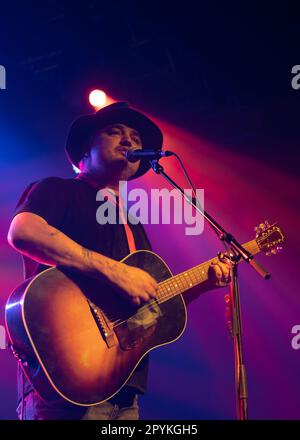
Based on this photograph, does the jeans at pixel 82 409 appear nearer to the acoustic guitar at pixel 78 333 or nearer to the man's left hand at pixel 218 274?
the acoustic guitar at pixel 78 333

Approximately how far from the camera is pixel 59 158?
452 centimetres

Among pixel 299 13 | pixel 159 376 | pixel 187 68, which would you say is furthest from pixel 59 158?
pixel 299 13

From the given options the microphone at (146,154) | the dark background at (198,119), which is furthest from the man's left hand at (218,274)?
the dark background at (198,119)

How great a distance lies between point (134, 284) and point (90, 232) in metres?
0.42

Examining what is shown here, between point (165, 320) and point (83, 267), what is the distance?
595 millimetres

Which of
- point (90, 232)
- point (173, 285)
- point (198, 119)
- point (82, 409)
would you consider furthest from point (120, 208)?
point (198, 119)

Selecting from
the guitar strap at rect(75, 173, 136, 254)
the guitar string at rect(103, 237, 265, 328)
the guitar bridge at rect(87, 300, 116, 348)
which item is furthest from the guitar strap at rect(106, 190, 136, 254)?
the guitar bridge at rect(87, 300, 116, 348)

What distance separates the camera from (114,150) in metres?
3.25

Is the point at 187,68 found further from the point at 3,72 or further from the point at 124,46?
the point at 3,72

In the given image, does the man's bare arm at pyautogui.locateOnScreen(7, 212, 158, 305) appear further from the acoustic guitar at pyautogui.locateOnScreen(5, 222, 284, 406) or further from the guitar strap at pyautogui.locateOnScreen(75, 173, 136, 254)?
the guitar strap at pyautogui.locateOnScreen(75, 173, 136, 254)

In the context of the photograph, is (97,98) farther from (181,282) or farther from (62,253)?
(62,253)

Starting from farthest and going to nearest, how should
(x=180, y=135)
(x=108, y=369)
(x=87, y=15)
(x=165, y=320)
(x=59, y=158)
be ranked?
1. (x=180, y=135)
2. (x=59, y=158)
3. (x=87, y=15)
4. (x=165, y=320)
5. (x=108, y=369)

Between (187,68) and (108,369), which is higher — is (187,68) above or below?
above

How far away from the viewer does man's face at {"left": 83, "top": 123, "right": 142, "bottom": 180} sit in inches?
128
